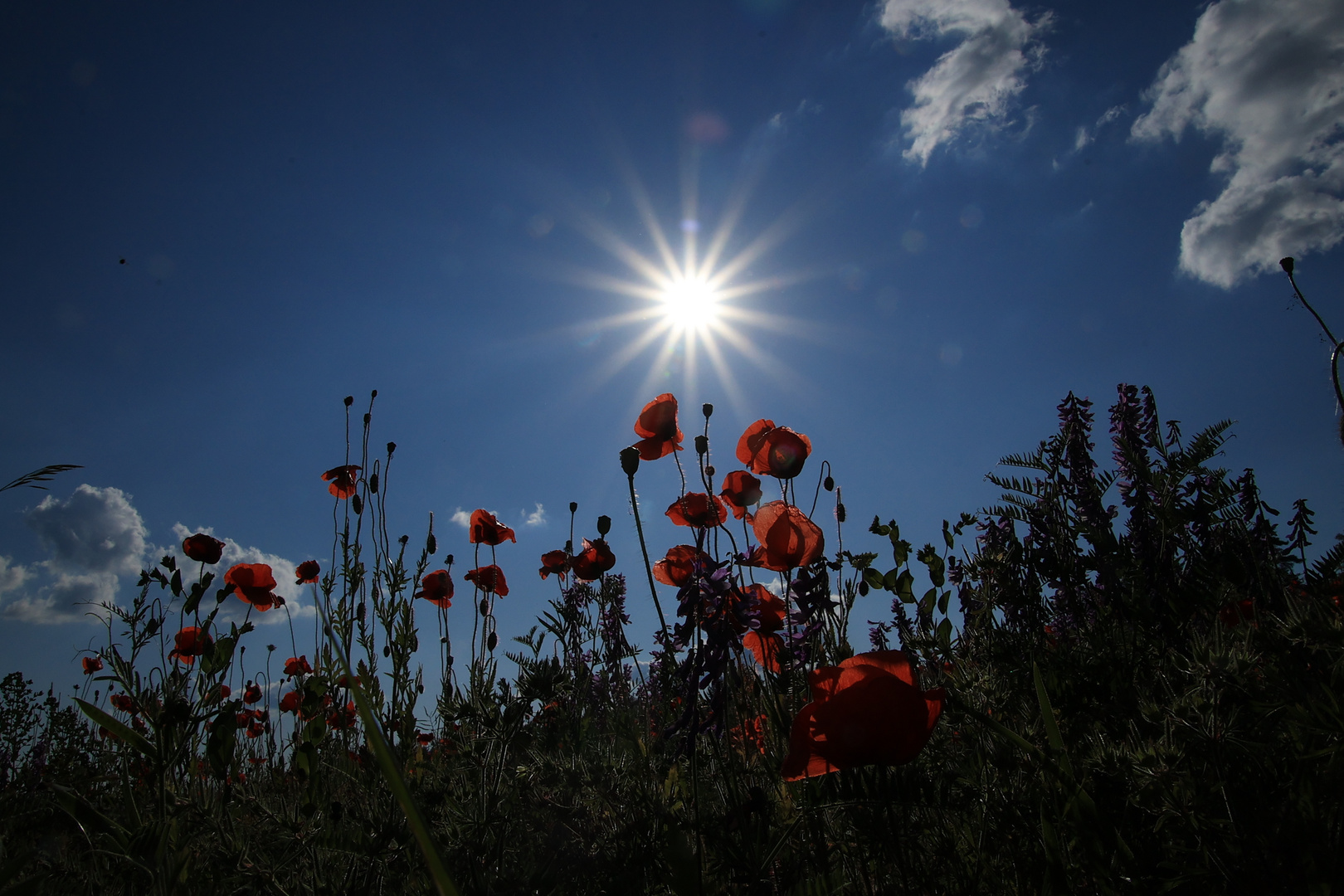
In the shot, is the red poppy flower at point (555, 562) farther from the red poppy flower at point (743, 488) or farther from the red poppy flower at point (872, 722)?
the red poppy flower at point (872, 722)

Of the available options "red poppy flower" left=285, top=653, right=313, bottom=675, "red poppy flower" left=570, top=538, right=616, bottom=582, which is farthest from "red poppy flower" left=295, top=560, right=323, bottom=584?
"red poppy flower" left=570, top=538, right=616, bottom=582

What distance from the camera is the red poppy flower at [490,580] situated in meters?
3.45

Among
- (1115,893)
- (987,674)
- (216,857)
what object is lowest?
(1115,893)

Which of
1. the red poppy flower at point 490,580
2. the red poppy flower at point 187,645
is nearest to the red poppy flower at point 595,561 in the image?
the red poppy flower at point 490,580

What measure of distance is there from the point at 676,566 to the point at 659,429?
1.74 feet

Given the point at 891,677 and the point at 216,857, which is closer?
the point at 891,677

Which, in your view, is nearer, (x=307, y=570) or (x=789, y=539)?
(x=789, y=539)

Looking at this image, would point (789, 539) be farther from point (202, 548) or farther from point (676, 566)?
point (202, 548)

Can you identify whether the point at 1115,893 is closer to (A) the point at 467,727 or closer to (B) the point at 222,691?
(A) the point at 467,727

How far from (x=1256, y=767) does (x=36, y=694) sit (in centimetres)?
898

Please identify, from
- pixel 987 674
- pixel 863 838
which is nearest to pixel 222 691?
pixel 863 838

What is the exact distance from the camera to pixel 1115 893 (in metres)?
1.10

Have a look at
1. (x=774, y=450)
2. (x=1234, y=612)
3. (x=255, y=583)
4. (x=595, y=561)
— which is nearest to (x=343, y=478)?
(x=255, y=583)

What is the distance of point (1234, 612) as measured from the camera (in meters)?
2.07
